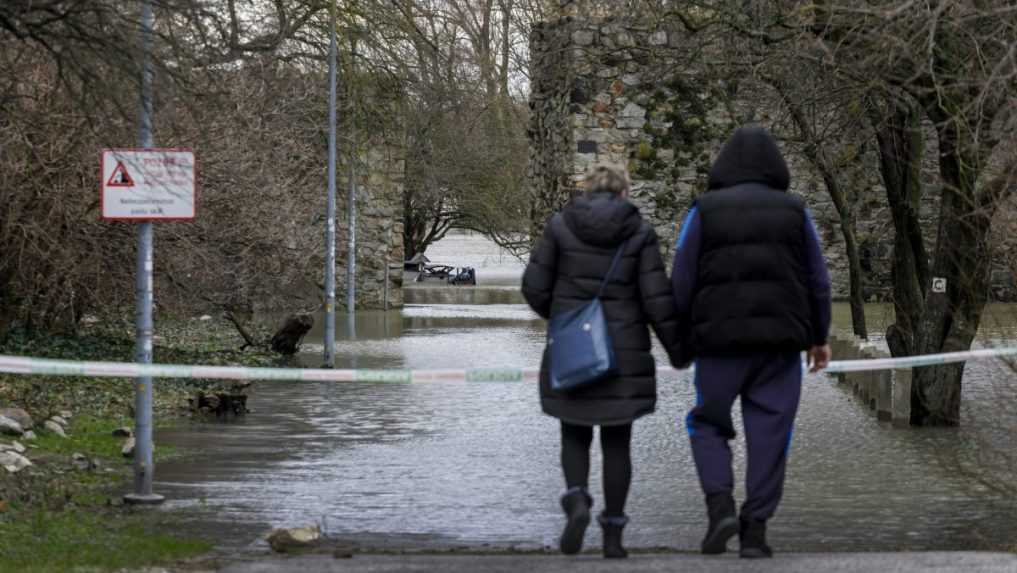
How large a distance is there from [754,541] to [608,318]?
3.76ft

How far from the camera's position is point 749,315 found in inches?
323

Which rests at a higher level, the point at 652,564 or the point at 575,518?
the point at 575,518

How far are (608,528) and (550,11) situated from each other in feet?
87.0

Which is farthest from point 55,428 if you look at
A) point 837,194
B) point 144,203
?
point 837,194

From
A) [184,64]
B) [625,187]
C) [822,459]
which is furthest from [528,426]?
[625,187]

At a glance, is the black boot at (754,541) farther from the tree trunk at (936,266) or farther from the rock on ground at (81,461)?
the rock on ground at (81,461)

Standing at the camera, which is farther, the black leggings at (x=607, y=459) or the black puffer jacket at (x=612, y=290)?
the black leggings at (x=607, y=459)

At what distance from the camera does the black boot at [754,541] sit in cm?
822

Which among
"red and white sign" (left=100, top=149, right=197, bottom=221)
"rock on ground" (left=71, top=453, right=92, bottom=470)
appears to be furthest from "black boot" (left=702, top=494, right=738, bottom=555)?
"rock on ground" (left=71, top=453, right=92, bottom=470)

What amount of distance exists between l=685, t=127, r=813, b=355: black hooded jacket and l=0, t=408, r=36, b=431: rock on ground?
25.1 ft

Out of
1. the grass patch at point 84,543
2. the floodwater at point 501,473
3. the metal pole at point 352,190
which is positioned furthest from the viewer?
the metal pole at point 352,190

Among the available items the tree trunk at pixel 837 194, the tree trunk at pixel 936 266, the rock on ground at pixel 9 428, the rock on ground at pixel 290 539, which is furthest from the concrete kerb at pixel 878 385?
the rock on ground at pixel 290 539

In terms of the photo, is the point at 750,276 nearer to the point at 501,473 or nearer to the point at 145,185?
the point at 145,185

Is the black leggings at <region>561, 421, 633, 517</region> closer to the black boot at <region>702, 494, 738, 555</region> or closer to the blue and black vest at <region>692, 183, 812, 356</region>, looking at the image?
the black boot at <region>702, 494, 738, 555</region>
